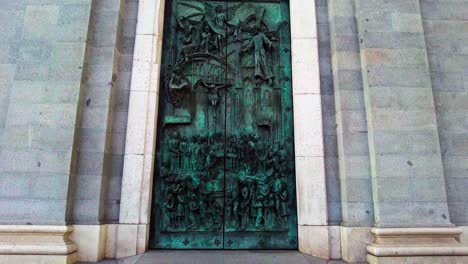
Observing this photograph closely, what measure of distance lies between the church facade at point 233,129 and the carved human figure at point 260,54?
0.11 feet

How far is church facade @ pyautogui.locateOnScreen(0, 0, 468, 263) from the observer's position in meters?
6.38

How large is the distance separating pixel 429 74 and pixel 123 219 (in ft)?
23.6

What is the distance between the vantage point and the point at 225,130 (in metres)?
7.66

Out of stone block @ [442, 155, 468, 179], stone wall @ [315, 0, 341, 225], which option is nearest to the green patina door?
stone wall @ [315, 0, 341, 225]

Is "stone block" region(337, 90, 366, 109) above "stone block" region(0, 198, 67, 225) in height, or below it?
above

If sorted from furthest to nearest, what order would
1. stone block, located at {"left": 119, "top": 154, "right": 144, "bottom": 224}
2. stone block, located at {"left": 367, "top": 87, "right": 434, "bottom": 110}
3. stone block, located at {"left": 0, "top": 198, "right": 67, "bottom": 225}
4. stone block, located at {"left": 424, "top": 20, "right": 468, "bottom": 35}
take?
1. stone block, located at {"left": 424, "top": 20, "right": 468, "bottom": 35}
2. stone block, located at {"left": 367, "top": 87, "right": 434, "bottom": 110}
3. stone block, located at {"left": 119, "top": 154, "right": 144, "bottom": 224}
4. stone block, located at {"left": 0, "top": 198, "right": 67, "bottom": 225}

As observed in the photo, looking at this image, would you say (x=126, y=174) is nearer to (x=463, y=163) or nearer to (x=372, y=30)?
(x=372, y=30)

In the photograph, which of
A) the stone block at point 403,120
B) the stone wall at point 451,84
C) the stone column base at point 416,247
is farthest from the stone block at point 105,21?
the stone wall at point 451,84

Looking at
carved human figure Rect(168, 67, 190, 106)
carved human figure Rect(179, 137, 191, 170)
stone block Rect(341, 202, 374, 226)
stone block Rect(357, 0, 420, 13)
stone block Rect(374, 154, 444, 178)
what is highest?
stone block Rect(357, 0, 420, 13)

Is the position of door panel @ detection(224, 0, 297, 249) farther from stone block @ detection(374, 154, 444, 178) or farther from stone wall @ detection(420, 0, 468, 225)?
stone wall @ detection(420, 0, 468, 225)

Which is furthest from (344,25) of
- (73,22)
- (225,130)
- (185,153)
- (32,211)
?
(32,211)

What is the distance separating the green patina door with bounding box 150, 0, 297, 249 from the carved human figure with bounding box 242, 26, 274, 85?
0.02m

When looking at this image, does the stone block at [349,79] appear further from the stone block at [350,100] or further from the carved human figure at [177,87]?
the carved human figure at [177,87]

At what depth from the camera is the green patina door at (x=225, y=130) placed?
23.6 feet
